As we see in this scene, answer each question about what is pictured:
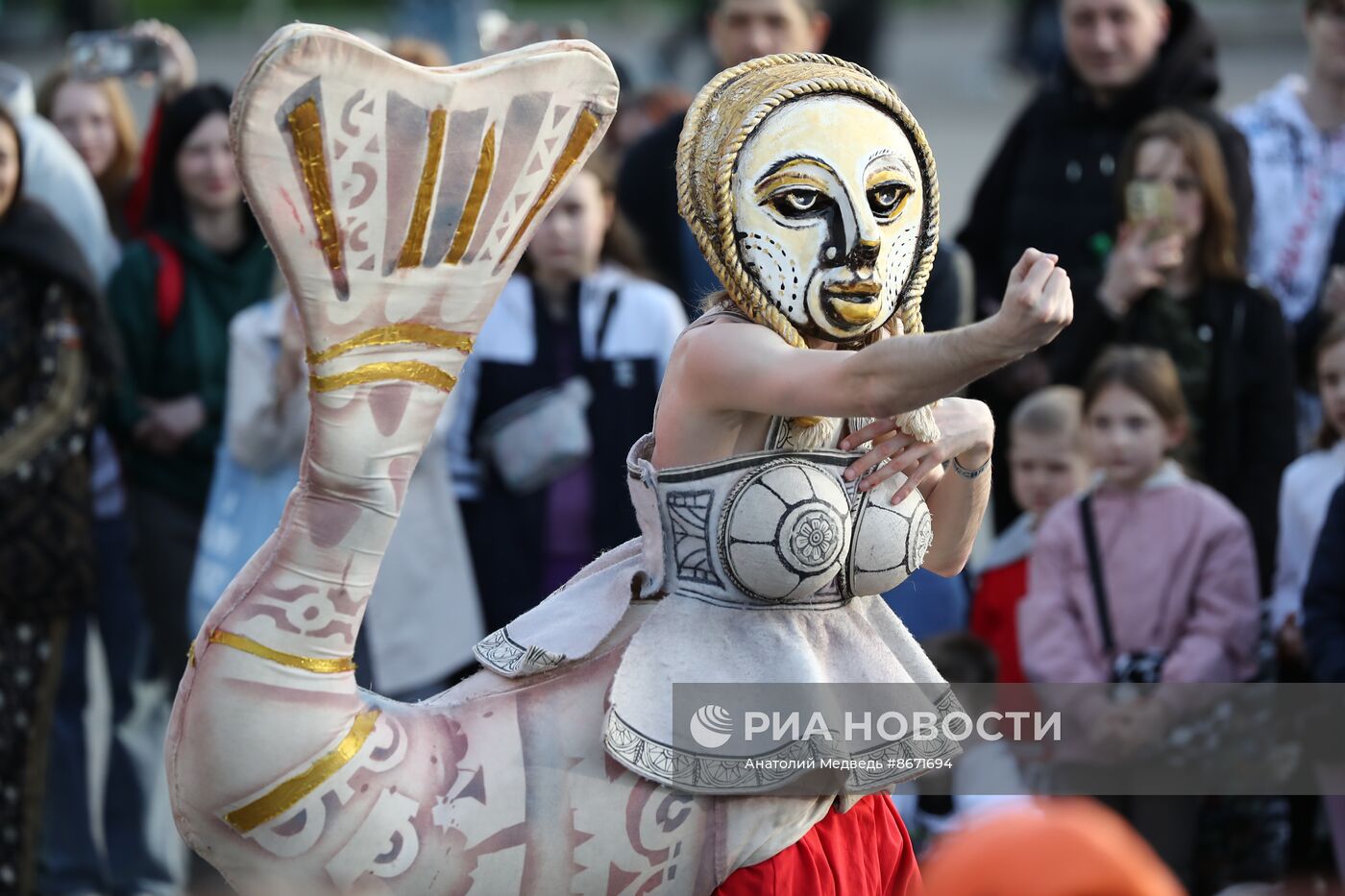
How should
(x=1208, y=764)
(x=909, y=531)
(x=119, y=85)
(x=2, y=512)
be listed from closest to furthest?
(x=909, y=531)
(x=1208, y=764)
(x=2, y=512)
(x=119, y=85)

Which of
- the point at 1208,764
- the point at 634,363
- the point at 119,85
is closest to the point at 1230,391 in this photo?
the point at 1208,764

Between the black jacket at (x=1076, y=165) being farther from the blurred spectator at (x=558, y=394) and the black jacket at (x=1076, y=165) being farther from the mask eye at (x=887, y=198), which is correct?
the mask eye at (x=887, y=198)

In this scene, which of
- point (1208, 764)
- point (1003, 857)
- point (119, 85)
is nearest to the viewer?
point (1003, 857)

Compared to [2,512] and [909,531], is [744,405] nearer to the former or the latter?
[909,531]

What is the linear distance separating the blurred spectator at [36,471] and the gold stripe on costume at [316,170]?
2.80m

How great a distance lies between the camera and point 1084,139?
5.91 meters

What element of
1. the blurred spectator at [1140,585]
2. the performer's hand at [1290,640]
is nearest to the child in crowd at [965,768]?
the blurred spectator at [1140,585]

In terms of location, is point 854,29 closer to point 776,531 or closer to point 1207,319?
point 1207,319

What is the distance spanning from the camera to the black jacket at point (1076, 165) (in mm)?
5754

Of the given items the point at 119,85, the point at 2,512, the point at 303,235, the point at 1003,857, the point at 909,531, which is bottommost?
the point at 1003,857

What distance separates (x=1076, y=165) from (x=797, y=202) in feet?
9.78

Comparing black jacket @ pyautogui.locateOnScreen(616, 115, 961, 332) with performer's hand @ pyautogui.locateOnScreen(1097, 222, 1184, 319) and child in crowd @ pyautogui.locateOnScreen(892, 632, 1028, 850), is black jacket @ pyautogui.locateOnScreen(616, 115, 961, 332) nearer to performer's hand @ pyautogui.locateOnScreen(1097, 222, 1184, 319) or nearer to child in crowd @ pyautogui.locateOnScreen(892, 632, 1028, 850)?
performer's hand @ pyautogui.locateOnScreen(1097, 222, 1184, 319)

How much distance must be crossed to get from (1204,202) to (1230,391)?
49 centimetres

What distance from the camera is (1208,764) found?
16.4 ft
